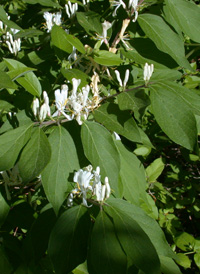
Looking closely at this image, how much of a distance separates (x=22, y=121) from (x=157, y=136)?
4.69ft

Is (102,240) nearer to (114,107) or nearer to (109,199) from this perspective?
(109,199)

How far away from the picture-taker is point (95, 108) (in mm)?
1088

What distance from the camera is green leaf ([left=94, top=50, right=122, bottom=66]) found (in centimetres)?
109

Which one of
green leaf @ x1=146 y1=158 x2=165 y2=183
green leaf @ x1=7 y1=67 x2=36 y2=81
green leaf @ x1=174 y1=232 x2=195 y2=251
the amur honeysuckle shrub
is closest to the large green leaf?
the amur honeysuckle shrub

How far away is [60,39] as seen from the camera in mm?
1071

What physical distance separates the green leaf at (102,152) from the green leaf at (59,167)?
5 centimetres

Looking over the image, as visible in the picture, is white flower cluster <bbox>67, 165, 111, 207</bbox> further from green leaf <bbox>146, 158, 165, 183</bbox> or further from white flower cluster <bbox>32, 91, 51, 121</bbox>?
green leaf <bbox>146, 158, 165, 183</bbox>

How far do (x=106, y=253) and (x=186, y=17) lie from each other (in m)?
0.90

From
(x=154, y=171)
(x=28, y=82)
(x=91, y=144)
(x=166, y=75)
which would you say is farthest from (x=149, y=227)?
(x=154, y=171)

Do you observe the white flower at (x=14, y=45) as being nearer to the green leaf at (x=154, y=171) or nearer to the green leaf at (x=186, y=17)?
the green leaf at (x=186, y=17)

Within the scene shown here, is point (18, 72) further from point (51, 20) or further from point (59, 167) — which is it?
point (51, 20)

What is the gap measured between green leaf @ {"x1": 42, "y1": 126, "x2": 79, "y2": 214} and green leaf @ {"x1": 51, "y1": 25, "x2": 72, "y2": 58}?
323 mm

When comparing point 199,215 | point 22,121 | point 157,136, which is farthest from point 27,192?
point 199,215

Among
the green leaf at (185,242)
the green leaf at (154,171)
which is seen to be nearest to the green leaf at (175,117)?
the green leaf at (154,171)
